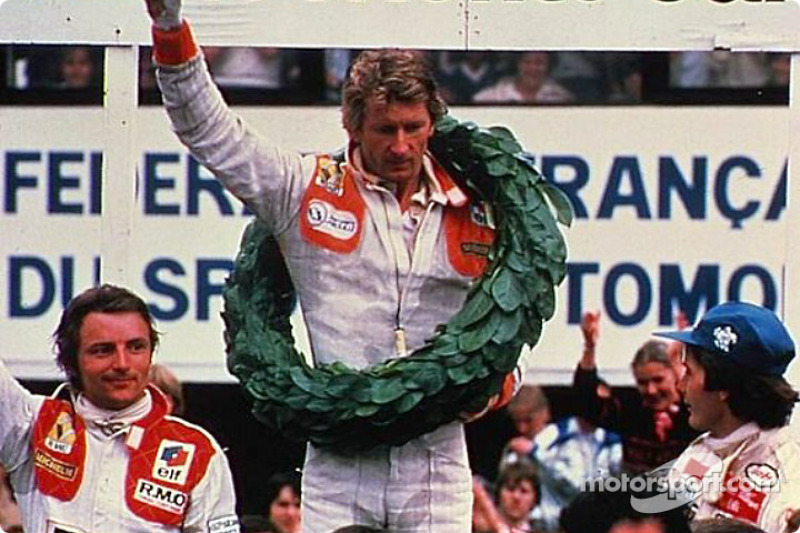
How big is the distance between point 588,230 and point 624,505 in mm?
2809

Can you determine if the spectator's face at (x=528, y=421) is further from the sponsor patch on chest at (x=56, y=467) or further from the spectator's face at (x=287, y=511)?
the sponsor patch on chest at (x=56, y=467)

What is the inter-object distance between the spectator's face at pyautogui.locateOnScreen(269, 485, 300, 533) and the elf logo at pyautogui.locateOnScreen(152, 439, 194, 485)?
198 centimetres

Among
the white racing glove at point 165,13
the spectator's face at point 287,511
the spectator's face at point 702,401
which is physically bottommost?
the spectator's face at point 287,511

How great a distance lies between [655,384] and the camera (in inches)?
278

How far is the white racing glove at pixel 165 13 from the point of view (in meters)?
4.87

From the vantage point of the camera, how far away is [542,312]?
5.20 meters

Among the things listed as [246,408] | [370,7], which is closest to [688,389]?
[370,7]

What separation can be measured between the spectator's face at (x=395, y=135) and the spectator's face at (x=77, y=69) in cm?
216

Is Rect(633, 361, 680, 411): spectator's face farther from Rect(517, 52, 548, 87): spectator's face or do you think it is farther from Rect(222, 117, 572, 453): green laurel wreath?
Rect(222, 117, 572, 453): green laurel wreath

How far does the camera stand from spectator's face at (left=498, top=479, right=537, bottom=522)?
7.13 metres

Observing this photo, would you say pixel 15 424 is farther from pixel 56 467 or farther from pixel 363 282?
pixel 363 282

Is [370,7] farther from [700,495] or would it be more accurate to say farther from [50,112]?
[700,495]

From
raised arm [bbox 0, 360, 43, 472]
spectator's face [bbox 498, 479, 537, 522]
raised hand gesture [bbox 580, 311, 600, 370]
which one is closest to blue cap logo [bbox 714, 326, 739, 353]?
raised arm [bbox 0, 360, 43, 472]

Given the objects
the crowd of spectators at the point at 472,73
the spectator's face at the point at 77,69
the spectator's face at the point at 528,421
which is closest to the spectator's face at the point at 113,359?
the crowd of spectators at the point at 472,73
